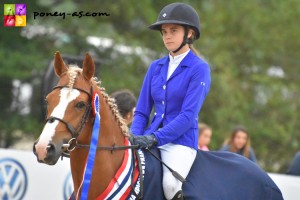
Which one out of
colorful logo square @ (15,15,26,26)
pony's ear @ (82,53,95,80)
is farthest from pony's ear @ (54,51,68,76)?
colorful logo square @ (15,15,26,26)

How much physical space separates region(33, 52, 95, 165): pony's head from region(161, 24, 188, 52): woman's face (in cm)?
93

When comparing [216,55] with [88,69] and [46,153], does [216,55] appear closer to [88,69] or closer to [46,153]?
[88,69]

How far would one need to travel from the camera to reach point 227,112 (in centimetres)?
1966

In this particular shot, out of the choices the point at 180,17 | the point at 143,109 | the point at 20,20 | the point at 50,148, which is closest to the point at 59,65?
the point at 50,148

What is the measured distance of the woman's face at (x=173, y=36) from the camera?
20.1 ft

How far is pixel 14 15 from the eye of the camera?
13883 millimetres

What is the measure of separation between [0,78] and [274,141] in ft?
27.7

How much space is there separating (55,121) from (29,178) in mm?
4295

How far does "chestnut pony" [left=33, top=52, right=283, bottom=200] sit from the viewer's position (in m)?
5.16

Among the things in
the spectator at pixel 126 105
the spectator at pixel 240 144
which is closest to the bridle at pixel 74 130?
the spectator at pixel 126 105

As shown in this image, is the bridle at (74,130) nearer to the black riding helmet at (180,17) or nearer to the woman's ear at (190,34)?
the black riding helmet at (180,17)

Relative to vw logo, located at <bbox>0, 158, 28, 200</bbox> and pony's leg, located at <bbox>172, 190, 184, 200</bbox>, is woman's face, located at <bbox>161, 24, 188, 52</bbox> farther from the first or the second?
vw logo, located at <bbox>0, 158, 28, 200</bbox>

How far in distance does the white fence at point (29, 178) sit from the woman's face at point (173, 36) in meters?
3.75

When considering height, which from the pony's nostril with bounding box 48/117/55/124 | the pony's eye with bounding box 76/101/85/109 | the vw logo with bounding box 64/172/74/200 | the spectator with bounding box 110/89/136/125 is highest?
the spectator with bounding box 110/89/136/125
